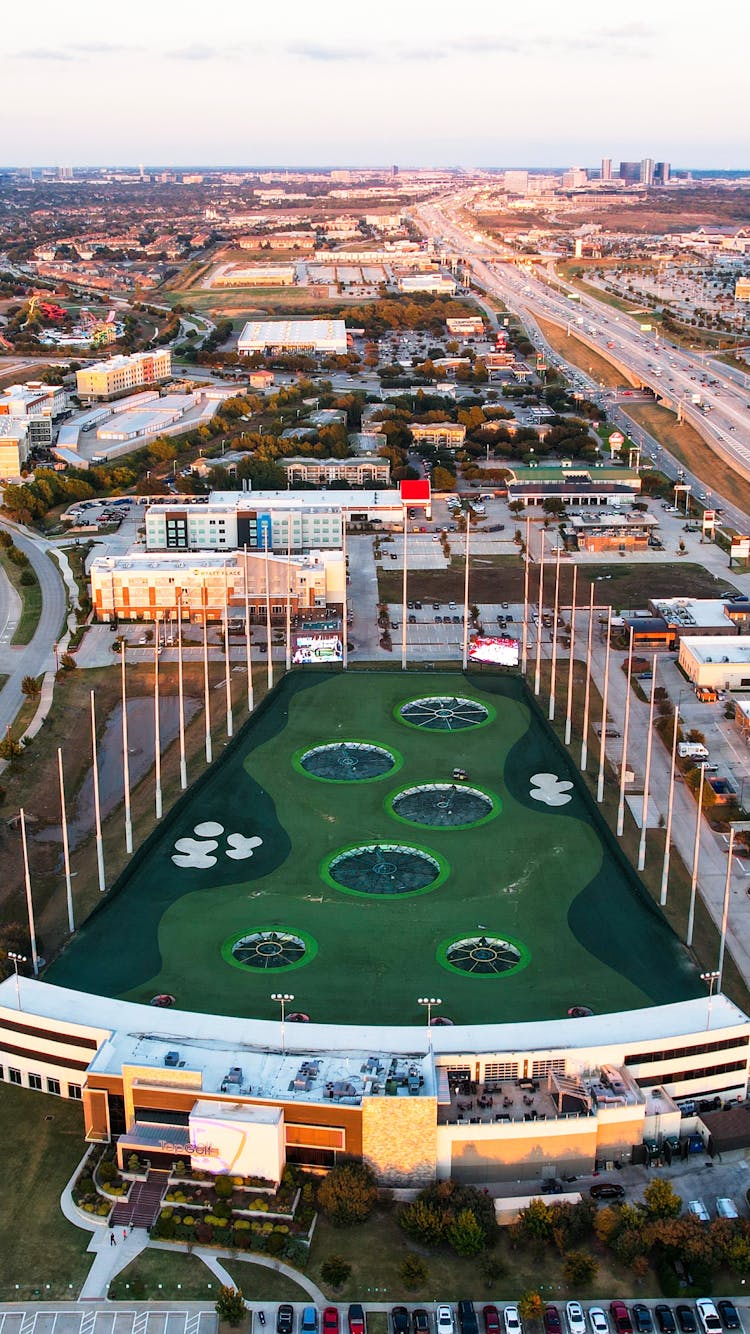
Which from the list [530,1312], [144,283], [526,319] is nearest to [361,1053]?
[530,1312]

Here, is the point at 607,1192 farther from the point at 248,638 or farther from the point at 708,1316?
the point at 248,638

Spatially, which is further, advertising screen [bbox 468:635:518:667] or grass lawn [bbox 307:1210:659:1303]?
advertising screen [bbox 468:635:518:667]

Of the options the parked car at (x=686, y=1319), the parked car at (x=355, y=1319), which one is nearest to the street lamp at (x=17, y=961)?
the parked car at (x=355, y=1319)

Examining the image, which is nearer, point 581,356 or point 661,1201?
point 661,1201

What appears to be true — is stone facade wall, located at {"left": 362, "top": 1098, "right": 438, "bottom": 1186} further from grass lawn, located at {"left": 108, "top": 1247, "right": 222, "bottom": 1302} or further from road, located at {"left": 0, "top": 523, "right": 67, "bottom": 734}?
road, located at {"left": 0, "top": 523, "right": 67, "bottom": 734}

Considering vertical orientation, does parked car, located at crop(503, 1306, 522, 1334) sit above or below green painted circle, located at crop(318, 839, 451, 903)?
below

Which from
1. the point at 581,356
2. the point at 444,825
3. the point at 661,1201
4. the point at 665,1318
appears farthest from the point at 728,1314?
the point at 581,356

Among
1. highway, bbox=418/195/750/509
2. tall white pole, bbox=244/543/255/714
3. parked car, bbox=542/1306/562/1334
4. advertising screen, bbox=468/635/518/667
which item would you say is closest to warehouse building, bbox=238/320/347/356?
highway, bbox=418/195/750/509
